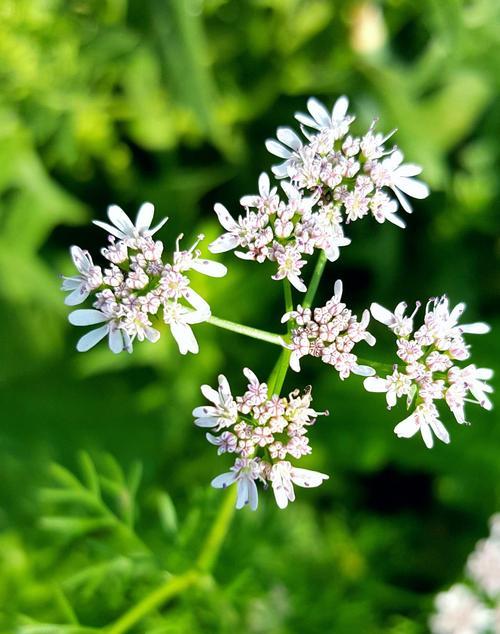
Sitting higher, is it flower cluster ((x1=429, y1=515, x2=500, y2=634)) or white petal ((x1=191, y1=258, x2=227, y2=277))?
flower cluster ((x1=429, y1=515, x2=500, y2=634))

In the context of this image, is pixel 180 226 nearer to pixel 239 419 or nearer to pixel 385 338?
pixel 385 338

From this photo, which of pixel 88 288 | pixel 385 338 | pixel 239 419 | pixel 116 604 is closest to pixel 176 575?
pixel 116 604

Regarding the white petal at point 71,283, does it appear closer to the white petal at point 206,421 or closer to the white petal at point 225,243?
the white petal at point 225,243

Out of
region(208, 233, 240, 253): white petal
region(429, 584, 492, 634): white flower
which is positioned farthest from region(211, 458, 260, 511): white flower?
region(429, 584, 492, 634): white flower

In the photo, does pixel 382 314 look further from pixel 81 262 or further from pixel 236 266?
pixel 236 266

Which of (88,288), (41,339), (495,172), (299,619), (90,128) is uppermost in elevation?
(495,172)

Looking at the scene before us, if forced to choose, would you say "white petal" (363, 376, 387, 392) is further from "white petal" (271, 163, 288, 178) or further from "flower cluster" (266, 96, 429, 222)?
"white petal" (271, 163, 288, 178)

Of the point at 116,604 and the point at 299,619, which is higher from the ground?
the point at 299,619
